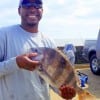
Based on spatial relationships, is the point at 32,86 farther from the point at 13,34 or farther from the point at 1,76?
the point at 13,34

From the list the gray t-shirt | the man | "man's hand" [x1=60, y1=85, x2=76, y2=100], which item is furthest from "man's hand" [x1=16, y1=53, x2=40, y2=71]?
"man's hand" [x1=60, y1=85, x2=76, y2=100]

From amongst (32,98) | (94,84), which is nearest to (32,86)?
(32,98)

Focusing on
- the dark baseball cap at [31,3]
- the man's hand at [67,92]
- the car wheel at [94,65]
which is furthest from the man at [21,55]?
the car wheel at [94,65]

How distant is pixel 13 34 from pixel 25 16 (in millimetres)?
225

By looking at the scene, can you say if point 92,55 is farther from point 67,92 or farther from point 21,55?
point 67,92

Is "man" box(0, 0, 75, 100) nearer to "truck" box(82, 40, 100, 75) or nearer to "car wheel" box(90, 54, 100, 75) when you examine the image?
"truck" box(82, 40, 100, 75)

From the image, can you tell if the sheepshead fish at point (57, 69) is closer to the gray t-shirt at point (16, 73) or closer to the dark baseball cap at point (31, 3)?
the gray t-shirt at point (16, 73)

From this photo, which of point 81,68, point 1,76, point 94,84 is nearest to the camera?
point 1,76

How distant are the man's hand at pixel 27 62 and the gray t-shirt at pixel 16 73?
130mm

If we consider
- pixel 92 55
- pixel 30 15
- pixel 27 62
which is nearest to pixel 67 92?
pixel 27 62

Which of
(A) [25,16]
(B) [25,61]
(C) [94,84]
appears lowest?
(C) [94,84]

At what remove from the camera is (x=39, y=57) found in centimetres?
322

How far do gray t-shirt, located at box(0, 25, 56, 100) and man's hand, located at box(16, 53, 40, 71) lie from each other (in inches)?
5.1

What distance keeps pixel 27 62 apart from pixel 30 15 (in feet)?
1.86
